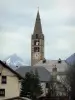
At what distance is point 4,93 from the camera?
64312 millimetres

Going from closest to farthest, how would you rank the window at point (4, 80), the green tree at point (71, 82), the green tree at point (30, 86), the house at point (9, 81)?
the house at point (9, 81) < the window at point (4, 80) < the green tree at point (30, 86) < the green tree at point (71, 82)

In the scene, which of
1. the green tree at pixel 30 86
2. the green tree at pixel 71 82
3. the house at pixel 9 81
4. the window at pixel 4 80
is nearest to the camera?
the house at pixel 9 81

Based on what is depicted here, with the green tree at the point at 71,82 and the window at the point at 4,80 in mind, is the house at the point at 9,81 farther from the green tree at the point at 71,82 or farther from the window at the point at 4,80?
the green tree at the point at 71,82

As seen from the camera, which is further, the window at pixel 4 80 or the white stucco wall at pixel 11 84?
the window at pixel 4 80

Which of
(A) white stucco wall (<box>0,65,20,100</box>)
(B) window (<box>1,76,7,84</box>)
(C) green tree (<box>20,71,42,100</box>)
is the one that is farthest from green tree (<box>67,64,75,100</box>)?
(B) window (<box>1,76,7,84</box>)

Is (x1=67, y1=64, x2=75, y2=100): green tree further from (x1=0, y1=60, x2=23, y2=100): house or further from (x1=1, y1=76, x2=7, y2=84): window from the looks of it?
(x1=1, y1=76, x2=7, y2=84): window

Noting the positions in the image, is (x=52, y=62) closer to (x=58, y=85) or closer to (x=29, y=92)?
(x=58, y=85)

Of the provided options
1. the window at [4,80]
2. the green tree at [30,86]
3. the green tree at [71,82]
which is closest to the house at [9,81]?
the window at [4,80]

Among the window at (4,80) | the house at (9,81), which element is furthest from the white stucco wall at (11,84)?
the window at (4,80)

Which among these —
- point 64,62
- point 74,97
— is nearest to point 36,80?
point 74,97

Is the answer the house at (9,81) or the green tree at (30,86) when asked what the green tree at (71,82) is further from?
the house at (9,81)

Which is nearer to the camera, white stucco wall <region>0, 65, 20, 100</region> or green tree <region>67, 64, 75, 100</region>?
white stucco wall <region>0, 65, 20, 100</region>

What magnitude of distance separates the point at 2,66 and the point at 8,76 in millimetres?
1956

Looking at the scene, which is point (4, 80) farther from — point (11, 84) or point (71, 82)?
point (71, 82)
